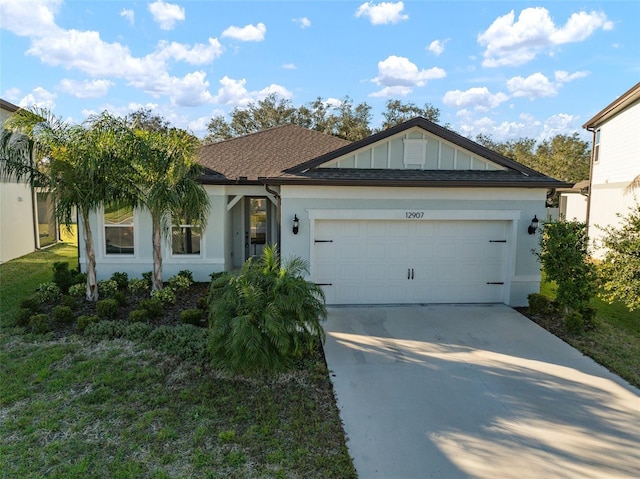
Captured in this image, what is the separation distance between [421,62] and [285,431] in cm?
1986

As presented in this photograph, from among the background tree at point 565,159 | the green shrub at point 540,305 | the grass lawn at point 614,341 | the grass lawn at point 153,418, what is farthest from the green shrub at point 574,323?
the background tree at point 565,159

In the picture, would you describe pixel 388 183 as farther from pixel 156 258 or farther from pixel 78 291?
pixel 78 291

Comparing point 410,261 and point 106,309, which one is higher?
point 410,261

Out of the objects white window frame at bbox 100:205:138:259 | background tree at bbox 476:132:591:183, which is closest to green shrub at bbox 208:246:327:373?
white window frame at bbox 100:205:138:259

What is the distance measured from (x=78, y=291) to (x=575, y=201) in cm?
2254

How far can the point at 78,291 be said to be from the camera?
9906mm

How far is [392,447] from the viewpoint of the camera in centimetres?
471

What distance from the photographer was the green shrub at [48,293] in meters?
9.55

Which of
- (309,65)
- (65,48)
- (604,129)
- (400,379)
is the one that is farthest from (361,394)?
(604,129)

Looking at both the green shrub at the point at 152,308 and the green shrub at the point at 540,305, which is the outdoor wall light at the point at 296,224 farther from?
the green shrub at the point at 540,305

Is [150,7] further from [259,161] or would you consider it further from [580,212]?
[580,212]

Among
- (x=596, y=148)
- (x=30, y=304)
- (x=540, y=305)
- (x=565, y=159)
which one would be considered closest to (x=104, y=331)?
(x=30, y=304)

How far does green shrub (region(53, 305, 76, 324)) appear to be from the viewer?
27.2 feet

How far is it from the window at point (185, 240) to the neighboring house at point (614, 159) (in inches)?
527
